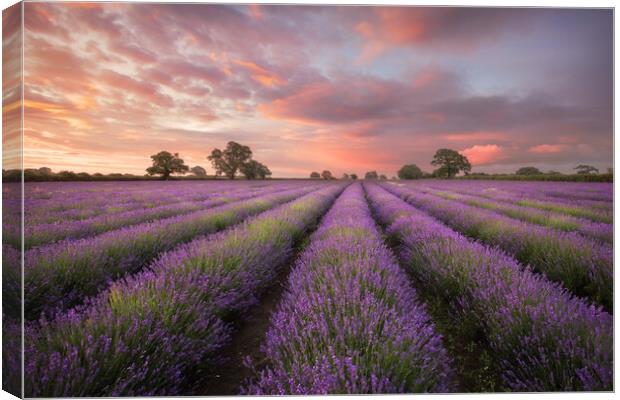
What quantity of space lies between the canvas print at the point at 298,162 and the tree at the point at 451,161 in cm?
5

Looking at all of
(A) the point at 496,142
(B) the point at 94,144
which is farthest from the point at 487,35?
(B) the point at 94,144

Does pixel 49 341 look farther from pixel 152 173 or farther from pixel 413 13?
pixel 413 13

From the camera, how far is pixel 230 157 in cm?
409

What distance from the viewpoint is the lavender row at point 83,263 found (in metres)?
2.20

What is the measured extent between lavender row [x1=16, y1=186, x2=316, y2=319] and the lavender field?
0.05 ft

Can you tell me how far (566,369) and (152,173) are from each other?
12.4ft

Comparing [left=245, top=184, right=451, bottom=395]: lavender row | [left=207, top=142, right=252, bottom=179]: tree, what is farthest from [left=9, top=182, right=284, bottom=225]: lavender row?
[left=245, top=184, right=451, bottom=395]: lavender row

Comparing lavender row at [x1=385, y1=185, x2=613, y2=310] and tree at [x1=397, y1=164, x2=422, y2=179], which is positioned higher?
tree at [x1=397, y1=164, x2=422, y2=179]

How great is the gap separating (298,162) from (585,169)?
3.00 metres

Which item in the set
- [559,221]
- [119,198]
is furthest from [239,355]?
[119,198]

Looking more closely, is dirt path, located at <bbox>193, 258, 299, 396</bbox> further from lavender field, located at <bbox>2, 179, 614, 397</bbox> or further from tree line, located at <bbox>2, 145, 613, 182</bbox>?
tree line, located at <bbox>2, 145, 613, 182</bbox>

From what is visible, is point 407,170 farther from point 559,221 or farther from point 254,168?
point 254,168

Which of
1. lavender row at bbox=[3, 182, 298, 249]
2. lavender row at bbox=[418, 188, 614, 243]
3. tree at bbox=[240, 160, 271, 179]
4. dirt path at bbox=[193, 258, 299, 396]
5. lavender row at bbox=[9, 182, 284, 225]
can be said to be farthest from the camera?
lavender row at bbox=[9, 182, 284, 225]

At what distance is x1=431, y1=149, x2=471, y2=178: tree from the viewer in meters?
3.58
